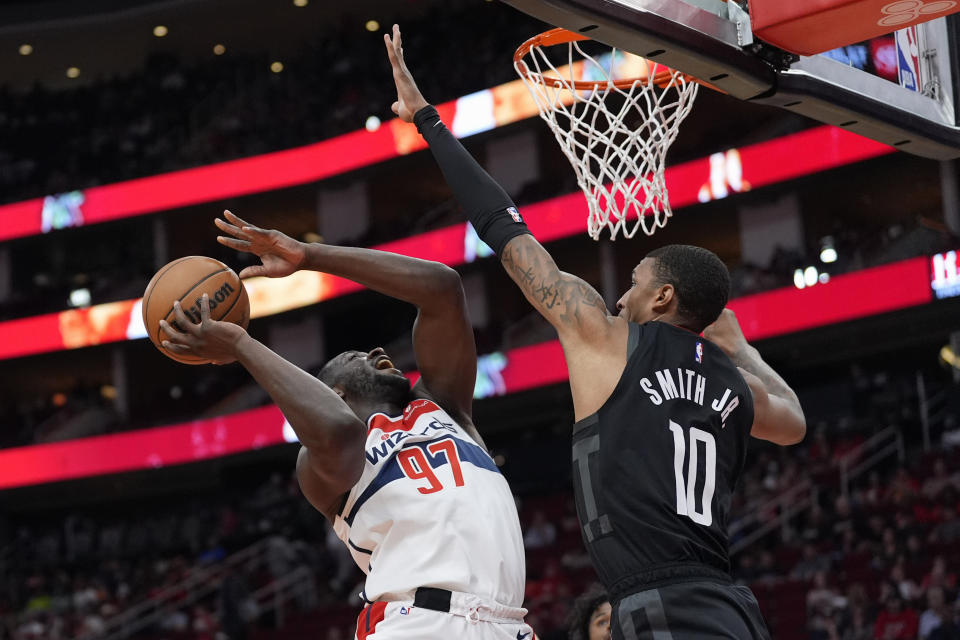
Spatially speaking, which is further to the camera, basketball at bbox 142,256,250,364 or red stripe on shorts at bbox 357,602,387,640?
basketball at bbox 142,256,250,364

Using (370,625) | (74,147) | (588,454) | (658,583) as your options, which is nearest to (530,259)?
(588,454)

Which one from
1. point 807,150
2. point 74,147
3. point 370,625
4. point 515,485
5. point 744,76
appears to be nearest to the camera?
point 370,625

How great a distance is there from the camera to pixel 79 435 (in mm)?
25594

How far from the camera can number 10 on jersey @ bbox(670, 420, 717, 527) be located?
3133 mm

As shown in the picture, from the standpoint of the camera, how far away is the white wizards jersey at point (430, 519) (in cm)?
358

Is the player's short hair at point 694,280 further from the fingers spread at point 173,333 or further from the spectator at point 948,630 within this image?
the spectator at point 948,630

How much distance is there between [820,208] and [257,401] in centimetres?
1123

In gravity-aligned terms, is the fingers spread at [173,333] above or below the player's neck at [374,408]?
above

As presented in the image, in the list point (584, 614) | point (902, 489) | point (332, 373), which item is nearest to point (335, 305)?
point (902, 489)

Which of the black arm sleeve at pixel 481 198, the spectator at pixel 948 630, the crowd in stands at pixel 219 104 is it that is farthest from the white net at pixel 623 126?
the crowd in stands at pixel 219 104

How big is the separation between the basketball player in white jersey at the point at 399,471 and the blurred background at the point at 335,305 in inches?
321

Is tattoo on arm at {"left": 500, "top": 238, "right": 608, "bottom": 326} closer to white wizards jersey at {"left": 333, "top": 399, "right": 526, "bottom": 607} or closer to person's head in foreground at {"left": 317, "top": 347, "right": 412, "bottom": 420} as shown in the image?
white wizards jersey at {"left": 333, "top": 399, "right": 526, "bottom": 607}

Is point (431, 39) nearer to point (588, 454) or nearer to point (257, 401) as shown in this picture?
point (257, 401)

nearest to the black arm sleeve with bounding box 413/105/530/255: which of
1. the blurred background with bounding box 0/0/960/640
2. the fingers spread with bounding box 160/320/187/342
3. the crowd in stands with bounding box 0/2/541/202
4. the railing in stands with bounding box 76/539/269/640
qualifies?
the fingers spread with bounding box 160/320/187/342
